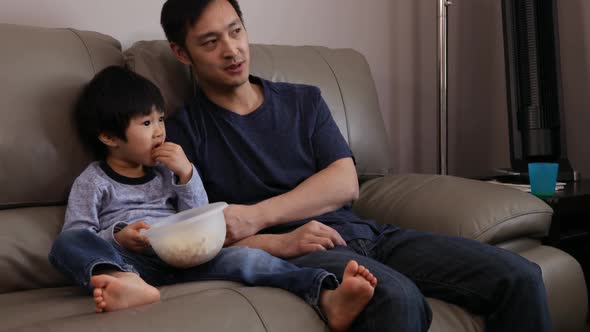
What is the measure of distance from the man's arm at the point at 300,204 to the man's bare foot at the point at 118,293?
34 cm

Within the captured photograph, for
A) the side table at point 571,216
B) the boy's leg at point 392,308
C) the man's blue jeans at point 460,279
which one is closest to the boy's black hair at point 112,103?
the man's blue jeans at point 460,279

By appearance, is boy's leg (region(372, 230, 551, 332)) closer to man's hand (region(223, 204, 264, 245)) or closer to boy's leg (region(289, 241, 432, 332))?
boy's leg (region(289, 241, 432, 332))

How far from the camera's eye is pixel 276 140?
1.50 meters

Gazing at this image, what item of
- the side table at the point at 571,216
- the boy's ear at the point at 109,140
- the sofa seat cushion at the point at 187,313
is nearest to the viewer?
the sofa seat cushion at the point at 187,313

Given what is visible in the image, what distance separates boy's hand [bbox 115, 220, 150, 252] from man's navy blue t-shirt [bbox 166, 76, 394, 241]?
0.90 ft

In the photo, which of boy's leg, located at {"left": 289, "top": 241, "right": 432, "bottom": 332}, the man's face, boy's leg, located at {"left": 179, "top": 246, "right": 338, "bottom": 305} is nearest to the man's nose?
the man's face

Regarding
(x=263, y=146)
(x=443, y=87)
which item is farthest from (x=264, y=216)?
(x=443, y=87)

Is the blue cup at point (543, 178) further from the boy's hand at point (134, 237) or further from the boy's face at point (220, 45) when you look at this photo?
the boy's hand at point (134, 237)

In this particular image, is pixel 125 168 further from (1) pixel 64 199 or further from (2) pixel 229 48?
(2) pixel 229 48

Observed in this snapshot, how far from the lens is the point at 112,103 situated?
137 cm

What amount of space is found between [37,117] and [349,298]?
2.64ft

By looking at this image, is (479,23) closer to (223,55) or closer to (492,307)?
(223,55)

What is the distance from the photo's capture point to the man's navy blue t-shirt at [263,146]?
145 centimetres

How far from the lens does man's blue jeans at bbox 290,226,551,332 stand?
1096 millimetres
